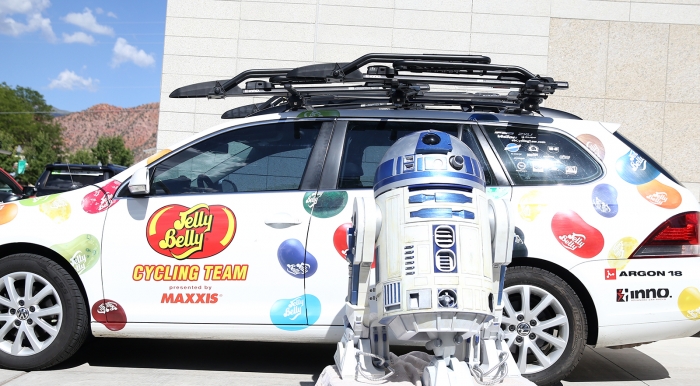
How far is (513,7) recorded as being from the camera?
14.3m

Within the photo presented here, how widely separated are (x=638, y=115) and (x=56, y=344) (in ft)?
41.1

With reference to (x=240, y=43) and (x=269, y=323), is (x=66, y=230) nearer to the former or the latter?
(x=269, y=323)

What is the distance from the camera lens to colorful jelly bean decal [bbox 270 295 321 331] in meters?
4.27

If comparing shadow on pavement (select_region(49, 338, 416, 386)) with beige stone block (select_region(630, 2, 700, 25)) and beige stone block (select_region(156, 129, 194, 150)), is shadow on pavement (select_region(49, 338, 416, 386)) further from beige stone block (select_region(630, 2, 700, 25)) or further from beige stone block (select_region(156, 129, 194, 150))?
beige stone block (select_region(630, 2, 700, 25))

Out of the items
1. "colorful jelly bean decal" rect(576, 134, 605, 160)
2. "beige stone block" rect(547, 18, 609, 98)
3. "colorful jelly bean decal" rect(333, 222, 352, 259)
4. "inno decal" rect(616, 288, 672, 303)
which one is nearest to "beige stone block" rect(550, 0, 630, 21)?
"beige stone block" rect(547, 18, 609, 98)

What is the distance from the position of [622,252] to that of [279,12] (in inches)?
442

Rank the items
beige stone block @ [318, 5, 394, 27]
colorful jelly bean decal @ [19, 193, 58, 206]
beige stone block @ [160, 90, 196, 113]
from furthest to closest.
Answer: beige stone block @ [318, 5, 394, 27] → beige stone block @ [160, 90, 196, 113] → colorful jelly bean decal @ [19, 193, 58, 206]

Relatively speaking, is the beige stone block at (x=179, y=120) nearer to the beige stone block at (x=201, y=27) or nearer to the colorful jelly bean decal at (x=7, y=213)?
the beige stone block at (x=201, y=27)

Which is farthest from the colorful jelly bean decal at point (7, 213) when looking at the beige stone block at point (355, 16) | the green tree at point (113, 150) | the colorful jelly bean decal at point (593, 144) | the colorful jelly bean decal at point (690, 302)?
the green tree at point (113, 150)

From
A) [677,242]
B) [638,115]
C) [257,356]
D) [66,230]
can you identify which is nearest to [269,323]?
[257,356]

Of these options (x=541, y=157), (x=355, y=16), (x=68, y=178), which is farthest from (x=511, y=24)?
(x=541, y=157)

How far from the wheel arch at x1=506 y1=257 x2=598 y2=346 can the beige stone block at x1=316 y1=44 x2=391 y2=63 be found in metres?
10.4

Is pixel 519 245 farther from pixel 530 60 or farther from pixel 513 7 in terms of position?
pixel 513 7

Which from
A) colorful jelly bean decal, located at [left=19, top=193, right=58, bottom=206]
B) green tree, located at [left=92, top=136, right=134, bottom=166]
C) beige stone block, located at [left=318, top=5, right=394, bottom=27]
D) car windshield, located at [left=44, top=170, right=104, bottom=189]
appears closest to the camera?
colorful jelly bean decal, located at [left=19, top=193, right=58, bottom=206]
